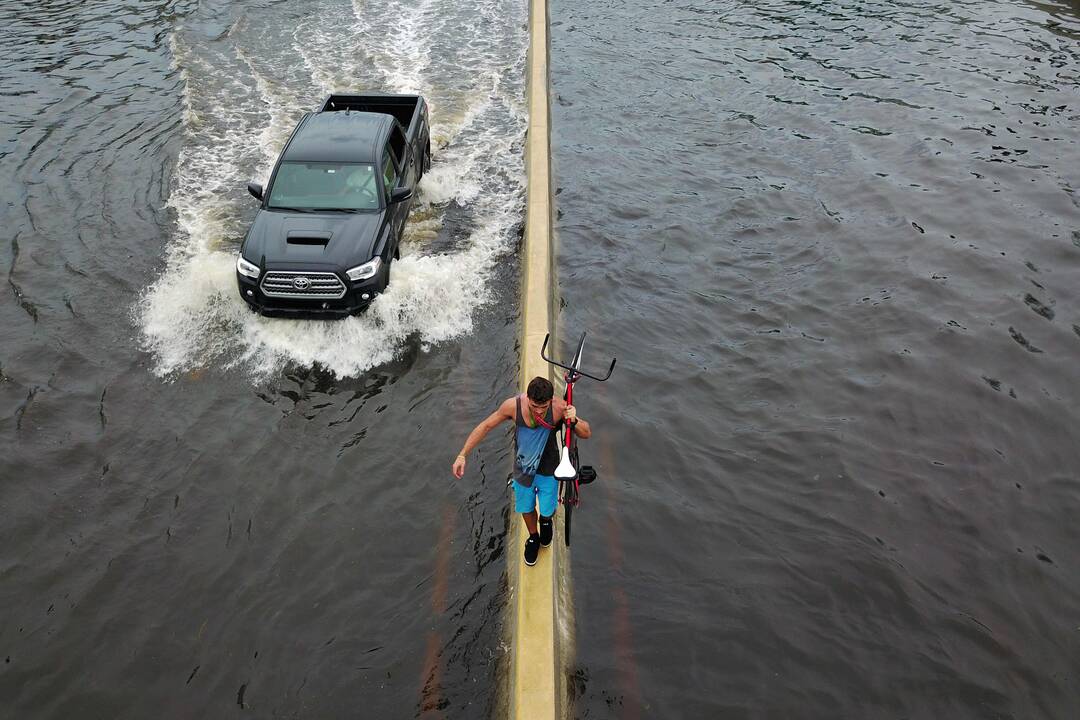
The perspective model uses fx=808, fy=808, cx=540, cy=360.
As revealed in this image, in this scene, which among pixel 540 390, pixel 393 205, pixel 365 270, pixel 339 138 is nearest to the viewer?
pixel 540 390

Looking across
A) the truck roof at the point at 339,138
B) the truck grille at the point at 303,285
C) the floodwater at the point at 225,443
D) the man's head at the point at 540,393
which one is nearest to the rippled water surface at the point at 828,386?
the floodwater at the point at 225,443

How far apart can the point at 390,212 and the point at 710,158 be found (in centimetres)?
636

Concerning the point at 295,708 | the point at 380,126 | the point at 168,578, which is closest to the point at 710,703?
the point at 295,708

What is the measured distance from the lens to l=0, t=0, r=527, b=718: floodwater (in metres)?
6.25

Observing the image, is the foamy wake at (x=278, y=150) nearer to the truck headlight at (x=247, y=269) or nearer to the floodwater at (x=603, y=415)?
the floodwater at (x=603, y=415)

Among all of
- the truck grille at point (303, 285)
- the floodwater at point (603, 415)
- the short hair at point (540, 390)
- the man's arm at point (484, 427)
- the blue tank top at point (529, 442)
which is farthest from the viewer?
the truck grille at point (303, 285)

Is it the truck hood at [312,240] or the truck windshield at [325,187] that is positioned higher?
the truck windshield at [325,187]

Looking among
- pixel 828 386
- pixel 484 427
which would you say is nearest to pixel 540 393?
pixel 484 427

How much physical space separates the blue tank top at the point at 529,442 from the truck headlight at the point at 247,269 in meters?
4.89

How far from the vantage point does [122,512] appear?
24.5 ft

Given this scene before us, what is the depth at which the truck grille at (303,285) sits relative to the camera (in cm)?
945

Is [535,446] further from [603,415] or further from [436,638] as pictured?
[603,415]

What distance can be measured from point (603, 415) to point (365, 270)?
3352mm

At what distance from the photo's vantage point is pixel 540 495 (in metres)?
6.27
